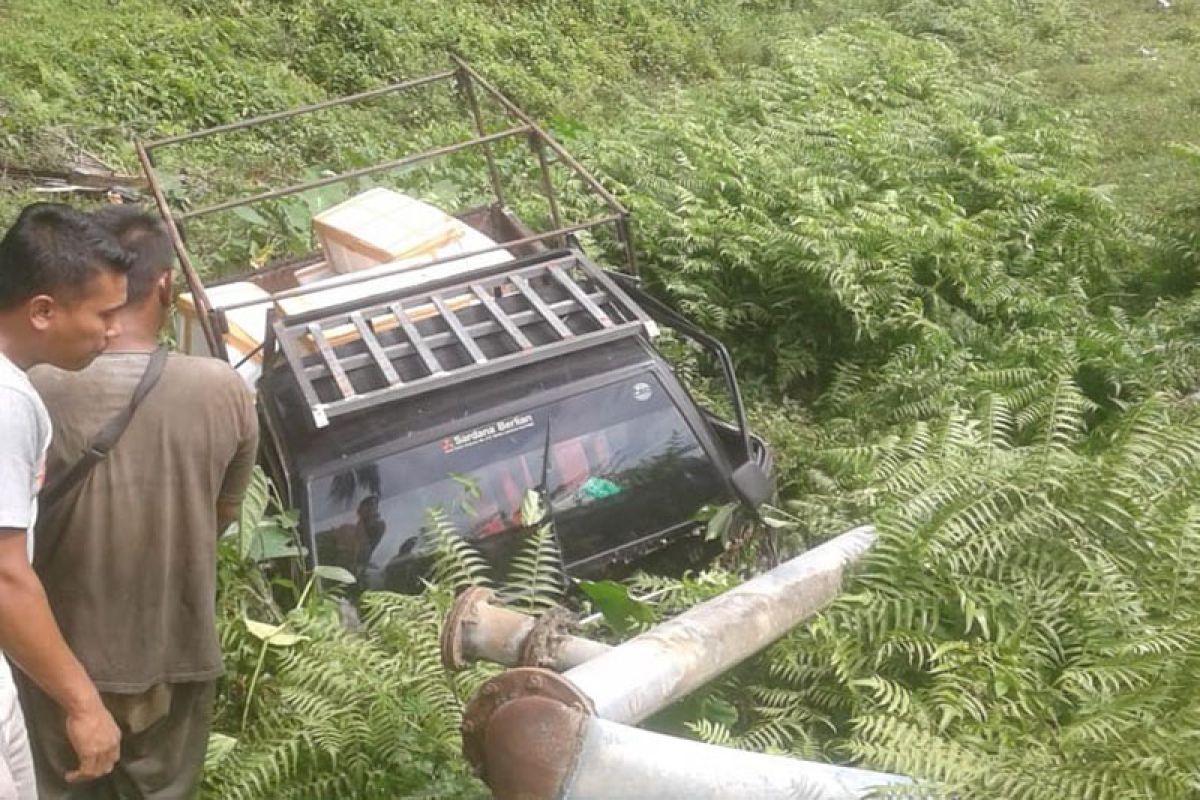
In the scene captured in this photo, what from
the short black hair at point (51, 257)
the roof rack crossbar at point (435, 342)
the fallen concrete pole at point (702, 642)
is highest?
the short black hair at point (51, 257)

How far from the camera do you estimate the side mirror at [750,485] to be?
14.9ft

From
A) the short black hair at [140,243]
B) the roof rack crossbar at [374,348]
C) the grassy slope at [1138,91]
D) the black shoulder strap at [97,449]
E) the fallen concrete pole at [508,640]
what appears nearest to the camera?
the fallen concrete pole at [508,640]

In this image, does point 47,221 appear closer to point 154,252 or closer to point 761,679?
point 154,252

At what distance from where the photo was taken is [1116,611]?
122 inches

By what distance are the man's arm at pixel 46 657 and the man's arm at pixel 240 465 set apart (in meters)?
0.75

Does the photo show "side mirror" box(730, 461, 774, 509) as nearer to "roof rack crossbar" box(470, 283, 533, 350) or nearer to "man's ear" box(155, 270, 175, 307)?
"roof rack crossbar" box(470, 283, 533, 350)

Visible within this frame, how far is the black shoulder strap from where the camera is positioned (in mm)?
2893

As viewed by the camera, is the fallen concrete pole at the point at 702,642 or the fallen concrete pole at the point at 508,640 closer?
the fallen concrete pole at the point at 702,642

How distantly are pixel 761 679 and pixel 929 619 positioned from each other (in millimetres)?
523

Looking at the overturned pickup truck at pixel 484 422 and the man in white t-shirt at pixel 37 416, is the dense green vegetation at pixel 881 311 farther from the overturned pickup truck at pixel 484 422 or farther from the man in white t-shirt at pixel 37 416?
the man in white t-shirt at pixel 37 416

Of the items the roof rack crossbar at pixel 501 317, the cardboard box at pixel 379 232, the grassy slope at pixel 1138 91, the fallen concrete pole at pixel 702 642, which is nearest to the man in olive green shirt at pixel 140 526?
the fallen concrete pole at pixel 702 642

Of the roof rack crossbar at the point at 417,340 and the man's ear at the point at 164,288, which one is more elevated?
the man's ear at the point at 164,288

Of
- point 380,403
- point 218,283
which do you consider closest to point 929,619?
point 380,403

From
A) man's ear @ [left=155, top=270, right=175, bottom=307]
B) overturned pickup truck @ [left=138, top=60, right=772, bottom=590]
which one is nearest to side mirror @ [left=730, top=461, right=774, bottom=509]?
overturned pickup truck @ [left=138, top=60, right=772, bottom=590]
